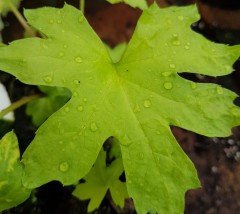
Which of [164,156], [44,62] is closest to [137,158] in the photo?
[164,156]

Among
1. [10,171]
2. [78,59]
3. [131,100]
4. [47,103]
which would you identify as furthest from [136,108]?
[47,103]

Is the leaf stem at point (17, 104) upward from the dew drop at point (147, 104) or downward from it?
downward

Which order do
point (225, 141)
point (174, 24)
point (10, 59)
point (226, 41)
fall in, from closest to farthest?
1. point (10, 59)
2. point (174, 24)
3. point (225, 141)
4. point (226, 41)

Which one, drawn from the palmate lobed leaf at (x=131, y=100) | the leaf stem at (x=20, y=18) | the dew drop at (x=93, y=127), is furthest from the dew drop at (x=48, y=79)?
the leaf stem at (x=20, y=18)

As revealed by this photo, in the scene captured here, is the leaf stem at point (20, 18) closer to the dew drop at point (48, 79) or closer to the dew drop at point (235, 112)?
the dew drop at point (48, 79)

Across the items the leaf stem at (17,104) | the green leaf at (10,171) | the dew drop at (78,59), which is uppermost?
the dew drop at (78,59)

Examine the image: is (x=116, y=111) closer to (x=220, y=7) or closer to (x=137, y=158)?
(x=137, y=158)
